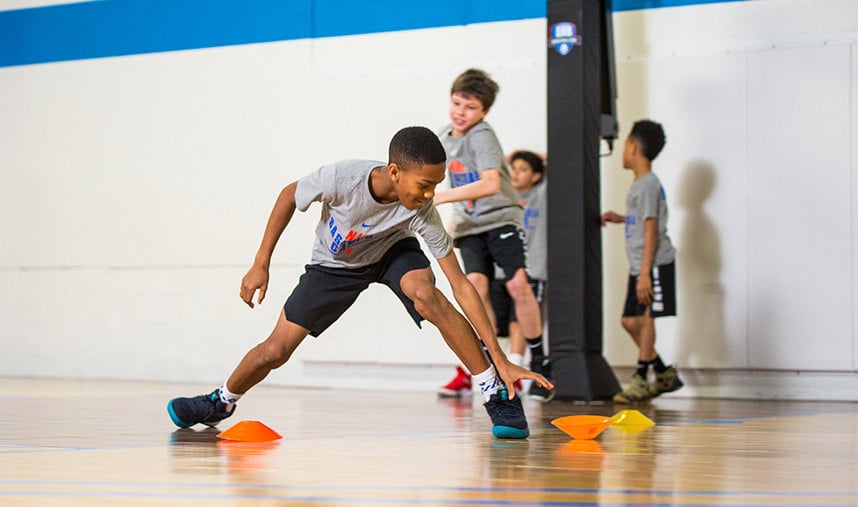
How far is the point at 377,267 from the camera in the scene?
3447mm

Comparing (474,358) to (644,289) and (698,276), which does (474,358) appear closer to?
(644,289)

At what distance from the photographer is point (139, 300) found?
7719 millimetres

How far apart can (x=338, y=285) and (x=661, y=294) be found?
2569 millimetres

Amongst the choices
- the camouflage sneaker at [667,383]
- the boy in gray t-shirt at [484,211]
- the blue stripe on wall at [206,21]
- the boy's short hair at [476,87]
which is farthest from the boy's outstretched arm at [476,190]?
the blue stripe on wall at [206,21]

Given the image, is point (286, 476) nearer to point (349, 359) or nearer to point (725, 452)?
point (725, 452)

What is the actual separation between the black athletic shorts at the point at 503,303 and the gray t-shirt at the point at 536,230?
0.10m

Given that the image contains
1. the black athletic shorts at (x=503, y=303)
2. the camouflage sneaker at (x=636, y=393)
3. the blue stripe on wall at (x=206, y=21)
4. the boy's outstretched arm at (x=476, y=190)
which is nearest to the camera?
the boy's outstretched arm at (x=476, y=190)

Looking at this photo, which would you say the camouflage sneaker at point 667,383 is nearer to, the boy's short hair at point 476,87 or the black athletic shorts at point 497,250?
the black athletic shorts at point 497,250

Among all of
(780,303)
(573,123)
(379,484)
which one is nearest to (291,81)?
(573,123)

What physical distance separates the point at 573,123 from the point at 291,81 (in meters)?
2.44

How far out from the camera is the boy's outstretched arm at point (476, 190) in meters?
4.78

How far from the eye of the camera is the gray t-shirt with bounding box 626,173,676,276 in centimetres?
557

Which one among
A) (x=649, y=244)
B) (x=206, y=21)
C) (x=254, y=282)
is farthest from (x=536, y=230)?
(x=254, y=282)

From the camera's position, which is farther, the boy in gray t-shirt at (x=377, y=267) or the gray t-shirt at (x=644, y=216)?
the gray t-shirt at (x=644, y=216)
